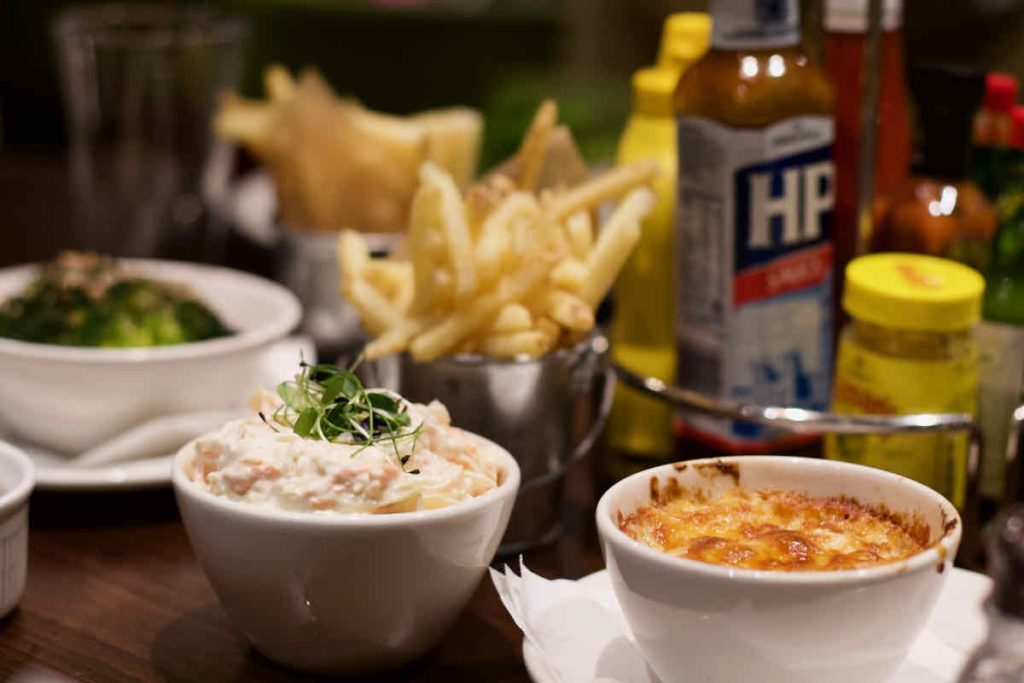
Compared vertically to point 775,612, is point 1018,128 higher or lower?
higher

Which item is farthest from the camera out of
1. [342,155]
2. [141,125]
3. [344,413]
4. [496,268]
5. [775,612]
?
[141,125]

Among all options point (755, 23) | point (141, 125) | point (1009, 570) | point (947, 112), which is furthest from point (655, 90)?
point (141, 125)

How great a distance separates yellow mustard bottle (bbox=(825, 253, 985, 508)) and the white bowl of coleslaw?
0.45m

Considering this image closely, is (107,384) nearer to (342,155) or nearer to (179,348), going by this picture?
(179,348)

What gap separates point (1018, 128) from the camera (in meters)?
1.64

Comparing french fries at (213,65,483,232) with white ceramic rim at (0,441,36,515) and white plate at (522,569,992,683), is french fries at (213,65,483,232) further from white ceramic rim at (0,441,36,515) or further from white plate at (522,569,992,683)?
white plate at (522,569,992,683)

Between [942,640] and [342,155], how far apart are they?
1.36m

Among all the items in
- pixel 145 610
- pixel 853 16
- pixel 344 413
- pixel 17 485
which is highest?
pixel 853 16

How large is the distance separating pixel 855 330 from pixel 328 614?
0.68m

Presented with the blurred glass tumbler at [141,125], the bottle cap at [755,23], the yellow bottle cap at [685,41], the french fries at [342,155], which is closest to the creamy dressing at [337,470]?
the bottle cap at [755,23]

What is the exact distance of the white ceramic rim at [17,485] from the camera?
1.32 meters

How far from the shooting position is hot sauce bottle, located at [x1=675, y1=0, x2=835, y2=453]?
1595 millimetres

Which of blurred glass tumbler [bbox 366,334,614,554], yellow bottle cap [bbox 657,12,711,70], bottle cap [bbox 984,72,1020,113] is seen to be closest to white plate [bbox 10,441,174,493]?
blurred glass tumbler [bbox 366,334,614,554]

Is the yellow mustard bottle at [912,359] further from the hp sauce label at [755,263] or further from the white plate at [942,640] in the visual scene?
the white plate at [942,640]
